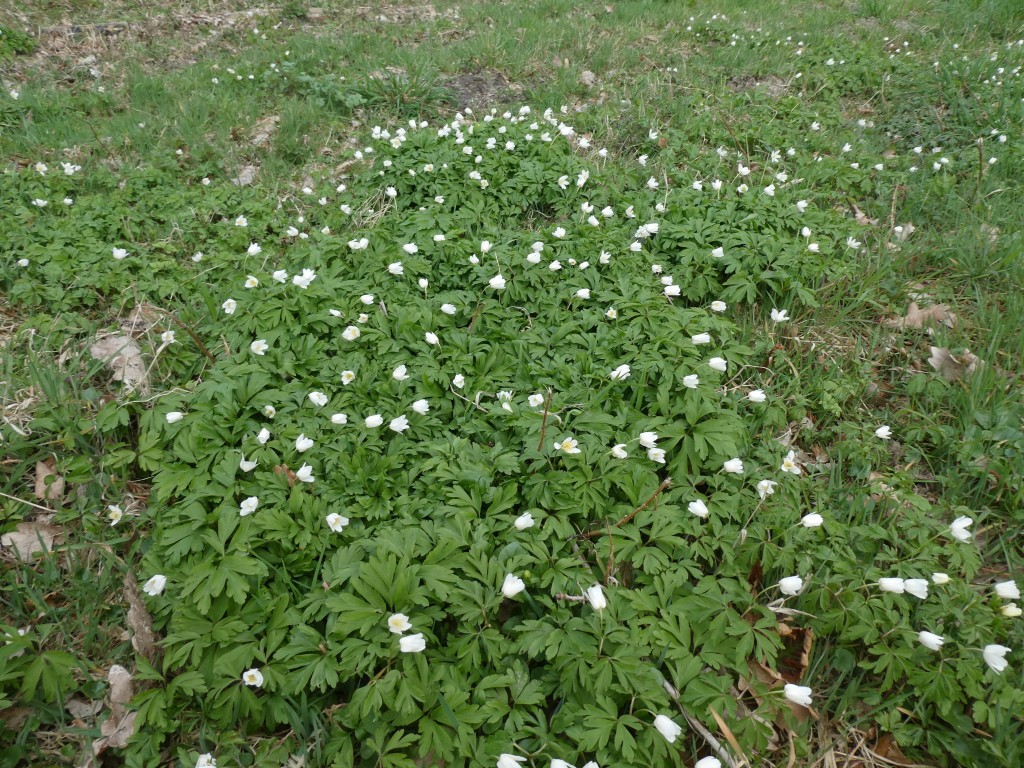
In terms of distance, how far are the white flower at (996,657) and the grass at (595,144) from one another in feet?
0.83

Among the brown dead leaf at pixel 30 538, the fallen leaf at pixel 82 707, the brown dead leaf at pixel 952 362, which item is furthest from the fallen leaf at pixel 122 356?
the brown dead leaf at pixel 952 362

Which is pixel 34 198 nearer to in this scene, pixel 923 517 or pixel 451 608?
pixel 451 608

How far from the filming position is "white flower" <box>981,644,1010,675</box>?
198cm

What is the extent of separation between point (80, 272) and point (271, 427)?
236 centimetres

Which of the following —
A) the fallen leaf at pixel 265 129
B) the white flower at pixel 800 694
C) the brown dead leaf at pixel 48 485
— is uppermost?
the fallen leaf at pixel 265 129

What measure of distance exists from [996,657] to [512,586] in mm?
1767

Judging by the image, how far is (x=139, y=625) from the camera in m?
2.32

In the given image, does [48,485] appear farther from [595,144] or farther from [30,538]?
[595,144]

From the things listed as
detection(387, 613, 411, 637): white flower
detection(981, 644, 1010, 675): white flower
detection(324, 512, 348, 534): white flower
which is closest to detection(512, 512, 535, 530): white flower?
detection(387, 613, 411, 637): white flower

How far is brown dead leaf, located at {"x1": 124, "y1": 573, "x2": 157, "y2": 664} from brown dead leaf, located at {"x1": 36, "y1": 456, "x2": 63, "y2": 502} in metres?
0.74

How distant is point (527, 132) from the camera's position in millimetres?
4957

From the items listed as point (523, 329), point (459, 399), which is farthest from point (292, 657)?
point (523, 329)

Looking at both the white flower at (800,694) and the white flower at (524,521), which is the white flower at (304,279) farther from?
the white flower at (800,694)

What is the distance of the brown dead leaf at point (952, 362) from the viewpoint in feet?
10.7
